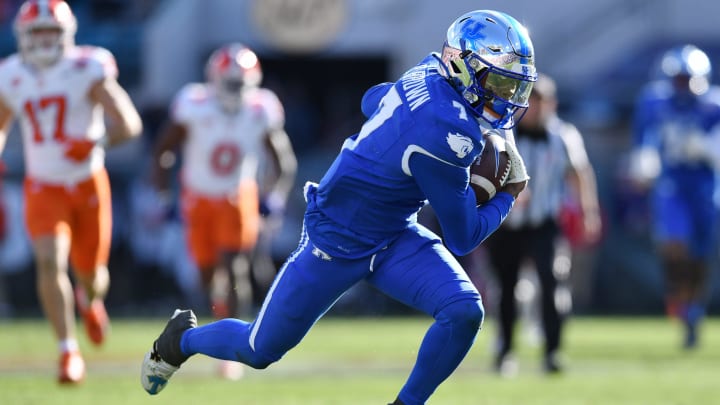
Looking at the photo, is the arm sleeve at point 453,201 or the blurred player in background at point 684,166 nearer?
the arm sleeve at point 453,201

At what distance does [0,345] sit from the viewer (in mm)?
12672

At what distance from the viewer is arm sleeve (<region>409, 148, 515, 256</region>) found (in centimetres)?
579

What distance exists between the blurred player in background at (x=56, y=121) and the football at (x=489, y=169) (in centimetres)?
336

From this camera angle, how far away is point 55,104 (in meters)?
8.94

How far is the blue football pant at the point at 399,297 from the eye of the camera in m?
6.01

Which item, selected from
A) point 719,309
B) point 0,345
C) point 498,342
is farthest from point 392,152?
point 719,309

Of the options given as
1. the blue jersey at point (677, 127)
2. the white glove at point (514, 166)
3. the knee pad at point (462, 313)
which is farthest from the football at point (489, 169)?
the blue jersey at point (677, 127)

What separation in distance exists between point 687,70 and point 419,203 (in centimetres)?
705

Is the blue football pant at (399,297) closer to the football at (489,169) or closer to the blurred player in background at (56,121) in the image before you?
the football at (489,169)

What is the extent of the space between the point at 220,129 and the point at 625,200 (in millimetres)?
9409

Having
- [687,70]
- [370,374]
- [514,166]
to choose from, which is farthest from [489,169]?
[687,70]

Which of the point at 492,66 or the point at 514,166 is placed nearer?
the point at 492,66

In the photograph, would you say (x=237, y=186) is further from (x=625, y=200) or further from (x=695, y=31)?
(x=695, y=31)

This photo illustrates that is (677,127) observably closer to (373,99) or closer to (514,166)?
(514,166)
